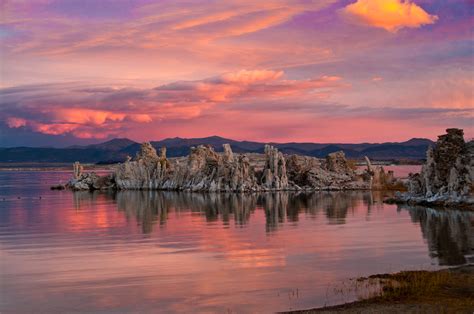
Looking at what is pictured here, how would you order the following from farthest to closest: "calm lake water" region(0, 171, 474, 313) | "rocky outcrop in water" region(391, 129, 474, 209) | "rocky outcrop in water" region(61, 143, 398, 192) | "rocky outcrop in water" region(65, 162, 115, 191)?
1. "rocky outcrop in water" region(65, 162, 115, 191)
2. "rocky outcrop in water" region(61, 143, 398, 192)
3. "rocky outcrop in water" region(391, 129, 474, 209)
4. "calm lake water" region(0, 171, 474, 313)

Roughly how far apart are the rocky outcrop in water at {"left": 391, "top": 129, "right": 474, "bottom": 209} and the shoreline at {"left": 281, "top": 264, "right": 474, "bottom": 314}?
33695 mm

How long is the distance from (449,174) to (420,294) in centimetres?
4234

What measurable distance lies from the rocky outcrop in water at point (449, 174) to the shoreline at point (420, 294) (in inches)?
1327

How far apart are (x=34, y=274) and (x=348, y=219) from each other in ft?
102

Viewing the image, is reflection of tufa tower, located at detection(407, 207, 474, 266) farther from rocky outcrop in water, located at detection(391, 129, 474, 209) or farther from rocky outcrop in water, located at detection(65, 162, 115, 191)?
rocky outcrop in water, located at detection(65, 162, 115, 191)

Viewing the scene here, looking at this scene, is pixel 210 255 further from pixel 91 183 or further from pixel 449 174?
pixel 91 183

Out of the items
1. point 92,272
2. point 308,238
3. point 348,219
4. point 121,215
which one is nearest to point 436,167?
point 348,219

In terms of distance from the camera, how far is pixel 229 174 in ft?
324

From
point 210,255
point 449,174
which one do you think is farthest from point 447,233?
point 449,174

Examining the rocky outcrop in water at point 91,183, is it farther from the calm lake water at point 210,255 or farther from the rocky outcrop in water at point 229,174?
the calm lake water at point 210,255

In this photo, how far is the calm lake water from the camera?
22234mm

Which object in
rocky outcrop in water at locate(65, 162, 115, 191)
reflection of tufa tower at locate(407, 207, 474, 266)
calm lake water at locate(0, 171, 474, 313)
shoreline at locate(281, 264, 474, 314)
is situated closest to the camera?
shoreline at locate(281, 264, 474, 314)

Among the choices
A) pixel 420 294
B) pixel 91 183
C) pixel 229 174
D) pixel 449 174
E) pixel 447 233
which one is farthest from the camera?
pixel 91 183

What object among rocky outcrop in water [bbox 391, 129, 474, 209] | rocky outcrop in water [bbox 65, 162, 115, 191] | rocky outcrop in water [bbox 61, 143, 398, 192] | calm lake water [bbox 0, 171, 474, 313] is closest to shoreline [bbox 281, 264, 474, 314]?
calm lake water [bbox 0, 171, 474, 313]
